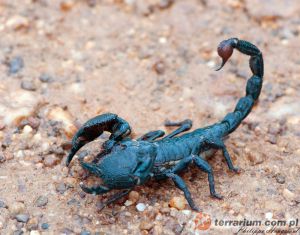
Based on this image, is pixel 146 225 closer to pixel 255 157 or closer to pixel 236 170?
pixel 236 170

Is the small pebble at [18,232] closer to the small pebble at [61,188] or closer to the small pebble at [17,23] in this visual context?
the small pebble at [61,188]

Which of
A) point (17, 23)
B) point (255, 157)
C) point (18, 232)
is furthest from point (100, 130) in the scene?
point (17, 23)

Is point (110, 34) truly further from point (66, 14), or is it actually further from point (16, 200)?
point (16, 200)

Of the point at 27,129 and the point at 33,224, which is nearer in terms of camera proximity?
the point at 33,224

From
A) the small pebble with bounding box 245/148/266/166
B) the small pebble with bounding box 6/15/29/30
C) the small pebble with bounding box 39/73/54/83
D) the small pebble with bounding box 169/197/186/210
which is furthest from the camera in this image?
the small pebble with bounding box 6/15/29/30

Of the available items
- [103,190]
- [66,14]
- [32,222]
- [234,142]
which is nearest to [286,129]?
[234,142]

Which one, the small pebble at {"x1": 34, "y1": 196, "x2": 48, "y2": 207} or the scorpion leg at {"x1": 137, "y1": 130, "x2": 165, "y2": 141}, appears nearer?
the small pebble at {"x1": 34, "y1": 196, "x2": 48, "y2": 207}

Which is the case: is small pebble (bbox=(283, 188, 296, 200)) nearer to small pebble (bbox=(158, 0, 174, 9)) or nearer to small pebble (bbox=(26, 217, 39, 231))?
small pebble (bbox=(26, 217, 39, 231))

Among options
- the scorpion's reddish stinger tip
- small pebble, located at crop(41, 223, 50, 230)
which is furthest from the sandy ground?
the scorpion's reddish stinger tip

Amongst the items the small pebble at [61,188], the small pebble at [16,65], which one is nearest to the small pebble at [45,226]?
the small pebble at [61,188]
